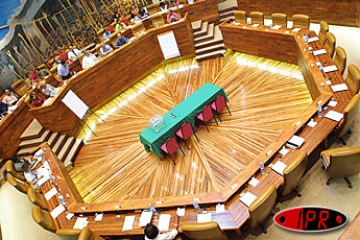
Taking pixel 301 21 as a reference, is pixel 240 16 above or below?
above

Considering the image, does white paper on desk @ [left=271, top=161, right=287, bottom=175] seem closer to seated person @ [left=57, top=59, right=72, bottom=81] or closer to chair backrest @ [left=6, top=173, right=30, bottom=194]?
chair backrest @ [left=6, top=173, right=30, bottom=194]

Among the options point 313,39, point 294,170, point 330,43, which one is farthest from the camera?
point 313,39

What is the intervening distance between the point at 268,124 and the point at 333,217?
2.37 metres

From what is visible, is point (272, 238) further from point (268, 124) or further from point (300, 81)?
point (300, 81)

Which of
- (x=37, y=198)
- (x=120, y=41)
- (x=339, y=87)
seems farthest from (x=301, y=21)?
(x=37, y=198)

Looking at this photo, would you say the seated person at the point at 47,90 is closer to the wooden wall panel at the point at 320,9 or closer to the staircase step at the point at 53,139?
the staircase step at the point at 53,139

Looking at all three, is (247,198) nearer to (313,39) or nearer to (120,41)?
(313,39)

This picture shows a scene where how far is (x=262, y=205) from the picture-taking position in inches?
142

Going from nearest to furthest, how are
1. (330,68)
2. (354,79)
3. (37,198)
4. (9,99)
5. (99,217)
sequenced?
1. (99,217)
2. (354,79)
3. (37,198)
4. (330,68)
5. (9,99)

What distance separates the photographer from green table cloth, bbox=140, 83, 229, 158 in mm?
5664

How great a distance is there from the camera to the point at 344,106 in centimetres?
453

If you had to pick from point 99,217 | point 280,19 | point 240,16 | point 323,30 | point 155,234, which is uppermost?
point 240,16

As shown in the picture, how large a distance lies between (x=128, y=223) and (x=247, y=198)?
173cm

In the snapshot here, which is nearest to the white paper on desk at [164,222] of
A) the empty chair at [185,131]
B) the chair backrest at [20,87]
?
Result: the empty chair at [185,131]
